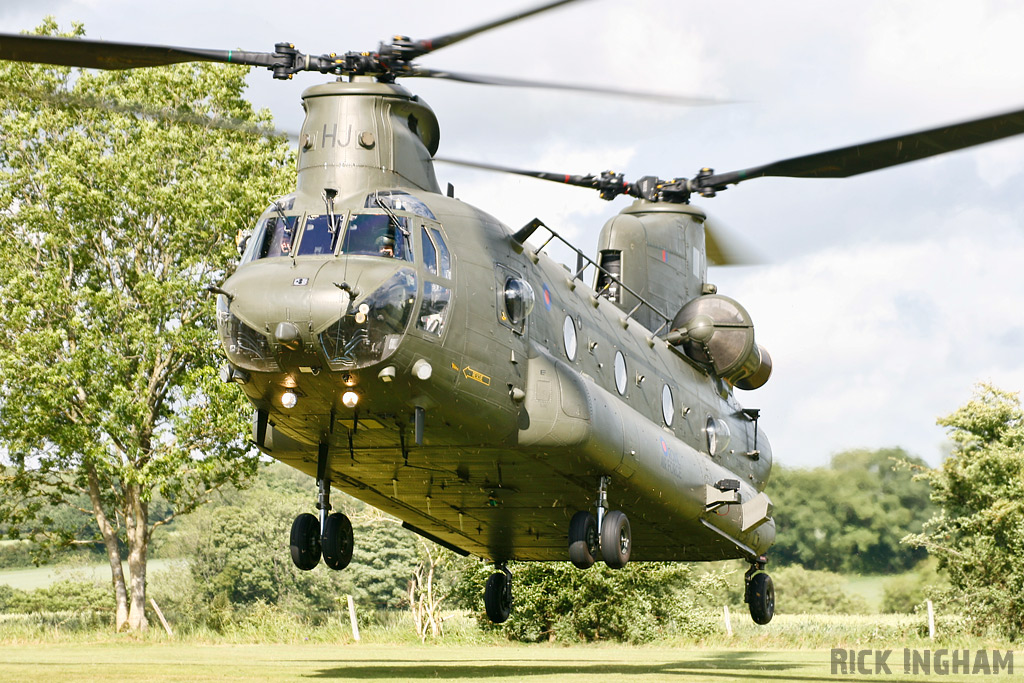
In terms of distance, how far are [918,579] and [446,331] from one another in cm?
4637

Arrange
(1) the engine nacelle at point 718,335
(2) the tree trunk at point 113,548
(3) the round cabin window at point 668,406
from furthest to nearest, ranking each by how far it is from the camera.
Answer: (2) the tree trunk at point 113,548
(1) the engine nacelle at point 718,335
(3) the round cabin window at point 668,406

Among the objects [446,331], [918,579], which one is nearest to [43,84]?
[446,331]

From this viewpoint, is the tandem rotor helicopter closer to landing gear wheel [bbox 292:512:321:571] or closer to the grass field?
landing gear wheel [bbox 292:512:321:571]

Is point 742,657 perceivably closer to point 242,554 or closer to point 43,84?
point 43,84

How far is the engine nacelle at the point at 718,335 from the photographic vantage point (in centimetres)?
1972

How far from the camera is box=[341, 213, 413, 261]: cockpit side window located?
1213cm

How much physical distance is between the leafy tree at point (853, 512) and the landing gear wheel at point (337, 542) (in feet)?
112

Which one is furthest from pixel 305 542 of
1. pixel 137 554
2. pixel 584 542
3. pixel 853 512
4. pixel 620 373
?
pixel 853 512

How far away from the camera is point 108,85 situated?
3653 cm

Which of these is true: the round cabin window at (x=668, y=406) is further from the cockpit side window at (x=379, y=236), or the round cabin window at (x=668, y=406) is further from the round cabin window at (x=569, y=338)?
the cockpit side window at (x=379, y=236)

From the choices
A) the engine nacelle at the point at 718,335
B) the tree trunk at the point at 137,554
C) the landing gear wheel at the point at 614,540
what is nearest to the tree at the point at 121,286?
the tree trunk at the point at 137,554

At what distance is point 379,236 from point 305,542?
459 cm

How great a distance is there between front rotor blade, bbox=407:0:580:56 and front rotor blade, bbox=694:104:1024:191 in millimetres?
5071

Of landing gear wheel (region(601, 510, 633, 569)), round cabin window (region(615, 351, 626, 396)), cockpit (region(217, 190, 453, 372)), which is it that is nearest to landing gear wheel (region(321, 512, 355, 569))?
cockpit (region(217, 190, 453, 372))
